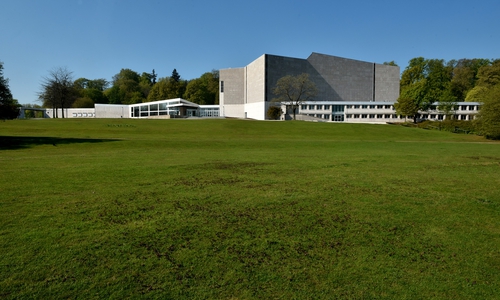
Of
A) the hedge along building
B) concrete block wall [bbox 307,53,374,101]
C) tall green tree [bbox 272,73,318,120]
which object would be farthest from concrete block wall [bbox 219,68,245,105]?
concrete block wall [bbox 307,53,374,101]

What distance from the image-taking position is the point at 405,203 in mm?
7543

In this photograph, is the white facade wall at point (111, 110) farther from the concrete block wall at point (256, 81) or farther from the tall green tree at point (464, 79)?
the tall green tree at point (464, 79)

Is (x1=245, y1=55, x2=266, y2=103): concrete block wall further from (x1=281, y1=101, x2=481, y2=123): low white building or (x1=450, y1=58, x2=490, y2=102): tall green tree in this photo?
(x1=450, y1=58, x2=490, y2=102): tall green tree

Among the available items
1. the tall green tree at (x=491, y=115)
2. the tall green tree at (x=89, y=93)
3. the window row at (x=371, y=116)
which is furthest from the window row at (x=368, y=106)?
the tall green tree at (x=89, y=93)

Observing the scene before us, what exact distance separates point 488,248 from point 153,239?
5622 mm

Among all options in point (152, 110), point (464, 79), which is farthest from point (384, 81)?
point (152, 110)

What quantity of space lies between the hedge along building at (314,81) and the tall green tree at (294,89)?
6741 millimetres

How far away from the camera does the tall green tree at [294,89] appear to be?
3285 inches

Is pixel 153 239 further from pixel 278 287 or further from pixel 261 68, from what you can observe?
pixel 261 68

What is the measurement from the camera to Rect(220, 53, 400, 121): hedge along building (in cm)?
9406

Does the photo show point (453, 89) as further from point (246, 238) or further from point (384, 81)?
point (246, 238)

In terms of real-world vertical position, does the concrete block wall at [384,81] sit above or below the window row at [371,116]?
→ above

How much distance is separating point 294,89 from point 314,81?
1662 centimetres

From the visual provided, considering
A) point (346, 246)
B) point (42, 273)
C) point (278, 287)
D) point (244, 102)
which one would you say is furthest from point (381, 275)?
point (244, 102)
